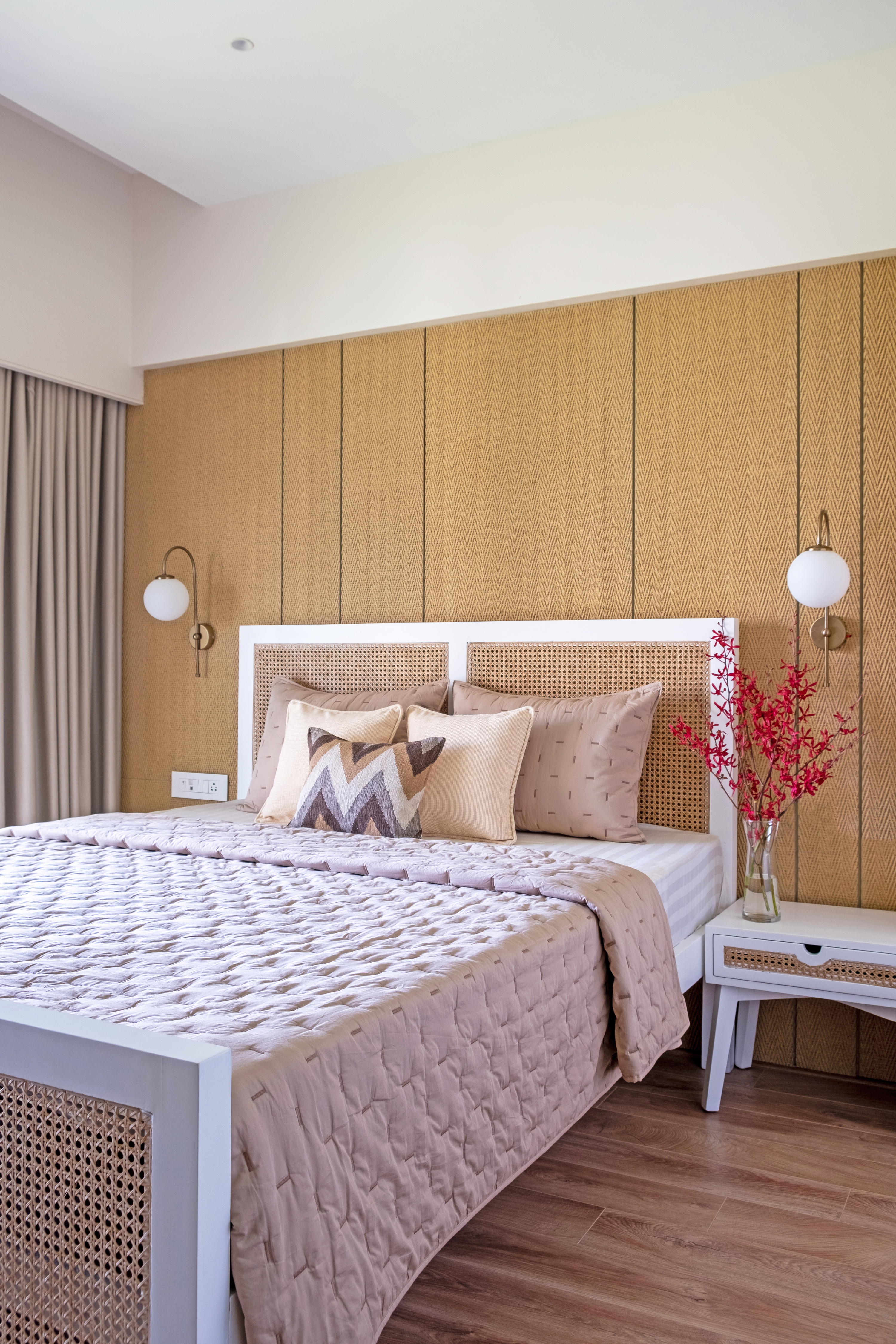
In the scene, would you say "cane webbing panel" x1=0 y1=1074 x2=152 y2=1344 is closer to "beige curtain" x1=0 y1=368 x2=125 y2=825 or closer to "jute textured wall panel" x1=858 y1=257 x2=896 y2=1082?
"jute textured wall panel" x1=858 y1=257 x2=896 y2=1082

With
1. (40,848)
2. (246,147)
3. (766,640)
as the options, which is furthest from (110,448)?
(766,640)

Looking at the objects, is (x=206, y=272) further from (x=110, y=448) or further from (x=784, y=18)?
(x=784, y=18)

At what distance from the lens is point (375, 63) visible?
2.91 metres

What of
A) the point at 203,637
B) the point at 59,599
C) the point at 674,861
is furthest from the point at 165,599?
the point at 674,861

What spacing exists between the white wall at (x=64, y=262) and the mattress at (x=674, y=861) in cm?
181

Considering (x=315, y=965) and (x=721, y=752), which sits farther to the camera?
(x=721, y=752)

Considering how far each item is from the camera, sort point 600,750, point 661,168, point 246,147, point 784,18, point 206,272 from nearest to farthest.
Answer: point 784,18 < point 600,750 < point 661,168 < point 246,147 < point 206,272

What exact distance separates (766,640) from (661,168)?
1.39 m

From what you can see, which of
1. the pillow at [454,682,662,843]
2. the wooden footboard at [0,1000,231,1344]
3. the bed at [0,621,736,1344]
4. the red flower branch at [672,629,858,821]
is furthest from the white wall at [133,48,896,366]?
the wooden footboard at [0,1000,231,1344]

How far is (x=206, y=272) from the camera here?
3.95 m

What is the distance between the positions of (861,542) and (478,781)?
3.97ft

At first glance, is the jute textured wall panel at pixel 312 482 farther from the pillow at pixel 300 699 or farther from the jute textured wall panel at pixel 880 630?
the jute textured wall panel at pixel 880 630

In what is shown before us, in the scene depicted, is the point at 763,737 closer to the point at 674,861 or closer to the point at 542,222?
the point at 674,861

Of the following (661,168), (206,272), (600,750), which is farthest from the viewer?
(206,272)
